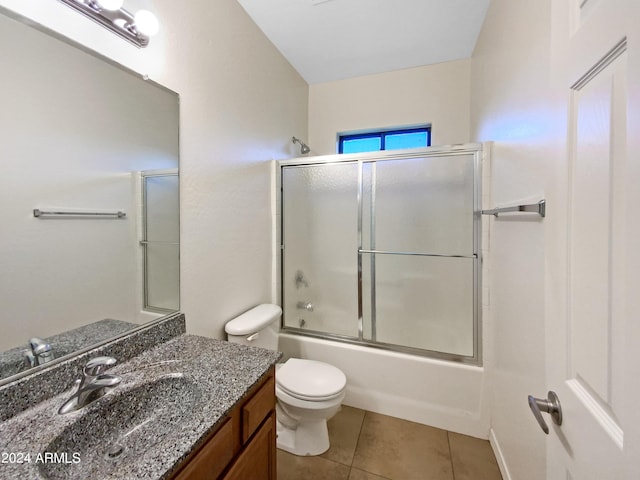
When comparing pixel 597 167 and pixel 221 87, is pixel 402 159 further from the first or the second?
pixel 597 167

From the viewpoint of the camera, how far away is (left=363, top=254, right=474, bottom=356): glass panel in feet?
5.92

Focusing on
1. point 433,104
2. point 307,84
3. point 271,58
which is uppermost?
point 307,84

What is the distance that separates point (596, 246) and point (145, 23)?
5.07 feet

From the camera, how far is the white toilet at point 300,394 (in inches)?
55.7

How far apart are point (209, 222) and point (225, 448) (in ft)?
3.43

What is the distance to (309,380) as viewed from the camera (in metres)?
1.52

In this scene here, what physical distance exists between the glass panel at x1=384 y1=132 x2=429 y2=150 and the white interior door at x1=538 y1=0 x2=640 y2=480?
6.75 ft

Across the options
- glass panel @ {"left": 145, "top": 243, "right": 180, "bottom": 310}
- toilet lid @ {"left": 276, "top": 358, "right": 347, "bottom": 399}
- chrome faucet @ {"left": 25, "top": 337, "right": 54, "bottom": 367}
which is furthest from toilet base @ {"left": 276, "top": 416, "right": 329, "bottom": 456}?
chrome faucet @ {"left": 25, "top": 337, "right": 54, "bottom": 367}

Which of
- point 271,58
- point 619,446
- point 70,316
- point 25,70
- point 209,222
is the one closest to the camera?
point 619,446

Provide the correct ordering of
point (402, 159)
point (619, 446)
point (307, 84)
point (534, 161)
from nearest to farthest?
1. point (619, 446)
2. point (534, 161)
3. point (402, 159)
4. point (307, 84)

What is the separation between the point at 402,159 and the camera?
191 centimetres

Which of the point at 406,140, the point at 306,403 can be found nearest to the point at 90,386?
the point at 306,403

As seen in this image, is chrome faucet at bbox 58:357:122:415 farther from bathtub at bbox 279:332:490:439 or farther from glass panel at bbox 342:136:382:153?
glass panel at bbox 342:136:382:153

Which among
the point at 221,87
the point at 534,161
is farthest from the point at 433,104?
the point at 221,87
